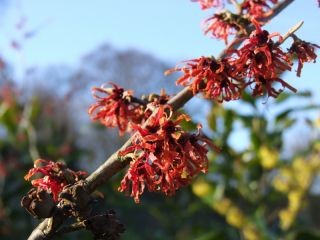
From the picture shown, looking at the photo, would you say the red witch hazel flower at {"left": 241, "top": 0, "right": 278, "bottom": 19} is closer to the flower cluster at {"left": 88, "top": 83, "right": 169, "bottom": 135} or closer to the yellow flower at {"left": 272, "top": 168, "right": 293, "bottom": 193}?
the flower cluster at {"left": 88, "top": 83, "right": 169, "bottom": 135}

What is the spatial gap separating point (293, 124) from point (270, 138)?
280mm

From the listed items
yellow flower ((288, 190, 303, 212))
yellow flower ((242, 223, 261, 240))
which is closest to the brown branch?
yellow flower ((242, 223, 261, 240))

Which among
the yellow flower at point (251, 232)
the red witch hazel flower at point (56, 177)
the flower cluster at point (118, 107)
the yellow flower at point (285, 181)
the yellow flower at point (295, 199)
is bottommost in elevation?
the yellow flower at point (295, 199)

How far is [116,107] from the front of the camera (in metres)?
1.23

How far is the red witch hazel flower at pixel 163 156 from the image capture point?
3.10 ft

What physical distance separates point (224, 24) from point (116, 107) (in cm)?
30

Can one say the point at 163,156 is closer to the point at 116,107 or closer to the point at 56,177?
the point at 56,177

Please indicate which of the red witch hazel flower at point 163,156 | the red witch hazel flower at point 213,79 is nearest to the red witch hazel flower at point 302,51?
the red witch hazel flower at point 213,79

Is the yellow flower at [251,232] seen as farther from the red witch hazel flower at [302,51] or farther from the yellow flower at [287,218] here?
the red witch hazel flower at [302,51]

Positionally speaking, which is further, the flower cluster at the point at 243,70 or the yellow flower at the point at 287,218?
the yellow flower at the point at 287,218

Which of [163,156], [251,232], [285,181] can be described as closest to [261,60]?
[163,156]

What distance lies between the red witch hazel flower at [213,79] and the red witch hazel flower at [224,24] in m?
0.18

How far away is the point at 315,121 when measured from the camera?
14.5 ft

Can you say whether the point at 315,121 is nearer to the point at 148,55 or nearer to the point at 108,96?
the point at 108,96
